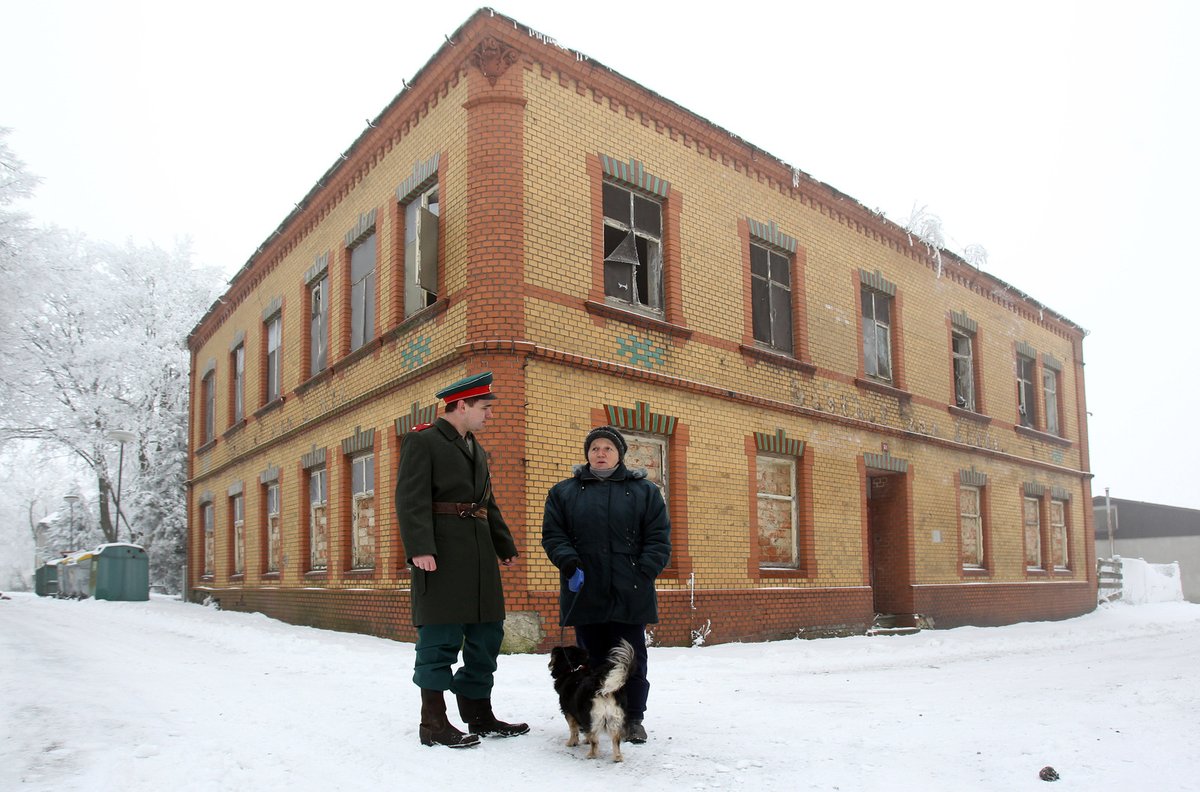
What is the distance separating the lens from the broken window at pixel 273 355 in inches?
721

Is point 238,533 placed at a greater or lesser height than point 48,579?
greater

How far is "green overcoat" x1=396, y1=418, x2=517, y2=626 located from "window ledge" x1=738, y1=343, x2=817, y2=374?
29.2 ft

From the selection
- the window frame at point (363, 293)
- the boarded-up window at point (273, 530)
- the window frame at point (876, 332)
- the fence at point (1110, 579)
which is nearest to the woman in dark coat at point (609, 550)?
the window frame at point (363, 293)

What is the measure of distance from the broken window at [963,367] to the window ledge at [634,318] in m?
→ 8.89

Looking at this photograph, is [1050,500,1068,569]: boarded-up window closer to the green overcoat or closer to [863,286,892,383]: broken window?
[863,286,892,383]: broken window

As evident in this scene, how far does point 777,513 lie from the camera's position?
14188mm

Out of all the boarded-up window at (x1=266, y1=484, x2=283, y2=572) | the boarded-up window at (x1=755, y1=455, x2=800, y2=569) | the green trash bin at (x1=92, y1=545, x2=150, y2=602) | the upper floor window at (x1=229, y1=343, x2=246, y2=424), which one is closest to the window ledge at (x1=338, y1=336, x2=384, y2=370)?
the boarded-up window at (x1=266, y1=484, x2=283, y2=572)

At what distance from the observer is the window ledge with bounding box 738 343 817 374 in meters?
13.9

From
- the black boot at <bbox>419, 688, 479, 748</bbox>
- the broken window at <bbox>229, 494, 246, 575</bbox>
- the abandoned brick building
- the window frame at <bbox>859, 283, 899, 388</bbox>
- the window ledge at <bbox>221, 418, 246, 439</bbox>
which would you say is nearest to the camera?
the black boot at <bbox>419, 688, 479, 748</bbox>

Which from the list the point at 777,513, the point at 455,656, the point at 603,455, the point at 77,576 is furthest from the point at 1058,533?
the point at 77,576

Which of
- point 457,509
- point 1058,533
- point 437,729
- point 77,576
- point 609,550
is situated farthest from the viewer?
point 77,576

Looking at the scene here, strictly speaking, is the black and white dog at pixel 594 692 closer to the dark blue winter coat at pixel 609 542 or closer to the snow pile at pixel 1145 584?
the dark blue winter coat at pixel 609 542

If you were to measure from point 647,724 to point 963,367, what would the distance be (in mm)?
15793

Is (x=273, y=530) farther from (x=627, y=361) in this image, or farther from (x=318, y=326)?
(x=627, y=361)
